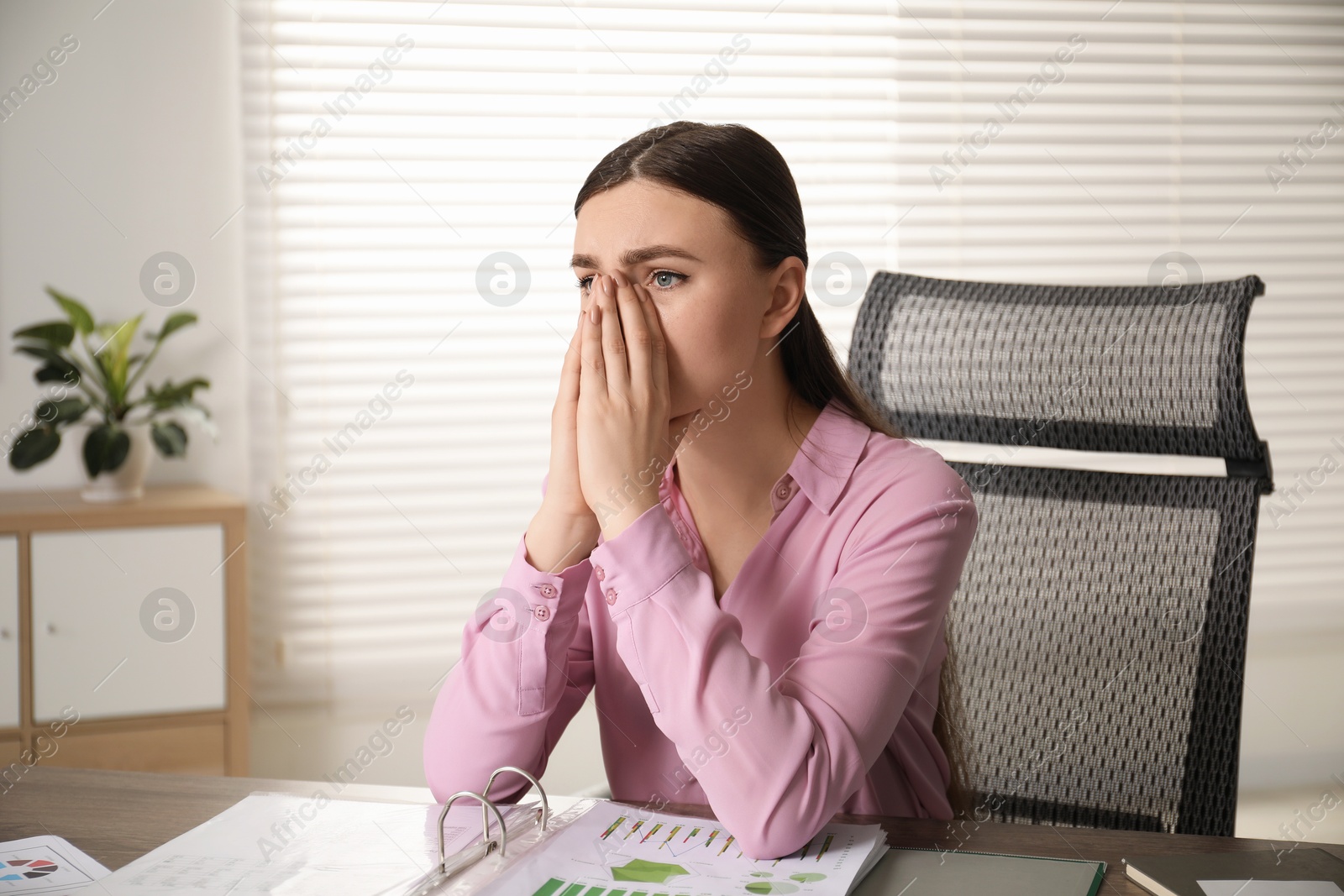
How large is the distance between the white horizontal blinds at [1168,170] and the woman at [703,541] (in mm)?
1667

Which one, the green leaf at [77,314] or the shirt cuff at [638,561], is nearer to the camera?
the shirt cuff at [638,561]

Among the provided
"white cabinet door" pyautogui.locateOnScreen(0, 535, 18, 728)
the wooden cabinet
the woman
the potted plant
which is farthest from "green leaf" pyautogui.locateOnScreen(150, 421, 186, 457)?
the woman

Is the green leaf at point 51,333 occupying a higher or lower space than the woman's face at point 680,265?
lower

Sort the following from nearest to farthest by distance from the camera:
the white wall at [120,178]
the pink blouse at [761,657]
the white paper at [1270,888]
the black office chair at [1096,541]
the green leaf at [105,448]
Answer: the white paper at [1270,888] < the pink blouse at [761,657] < the black office chair at [1096,541] < the green leaf at [105,448] < the white wall at [120,178]

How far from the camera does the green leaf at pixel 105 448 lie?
2.26 m

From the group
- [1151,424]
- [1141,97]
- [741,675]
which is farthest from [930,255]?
[741,675]

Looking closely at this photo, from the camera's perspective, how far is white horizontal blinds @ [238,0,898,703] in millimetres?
2525

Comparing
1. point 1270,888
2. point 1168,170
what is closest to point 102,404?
point 1270,888

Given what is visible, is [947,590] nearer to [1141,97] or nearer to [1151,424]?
[1151,424]

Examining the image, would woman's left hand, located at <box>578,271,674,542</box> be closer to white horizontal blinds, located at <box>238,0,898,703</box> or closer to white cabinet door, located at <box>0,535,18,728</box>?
white horizontal blinds, located at <box>238,0,898,703</box>

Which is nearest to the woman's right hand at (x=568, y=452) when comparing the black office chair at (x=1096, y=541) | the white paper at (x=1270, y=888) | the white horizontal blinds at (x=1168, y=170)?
the black office chair at (x=1096, y=541)

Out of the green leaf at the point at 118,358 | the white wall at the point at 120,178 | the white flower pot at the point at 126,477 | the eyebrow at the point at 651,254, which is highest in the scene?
the white wall at the point at 120,178

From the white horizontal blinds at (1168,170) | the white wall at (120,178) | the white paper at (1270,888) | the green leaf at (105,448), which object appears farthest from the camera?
the white horizontal blinds at (1168,170)

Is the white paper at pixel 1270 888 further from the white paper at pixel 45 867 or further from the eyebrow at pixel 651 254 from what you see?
the white paper at pixel 45 867
